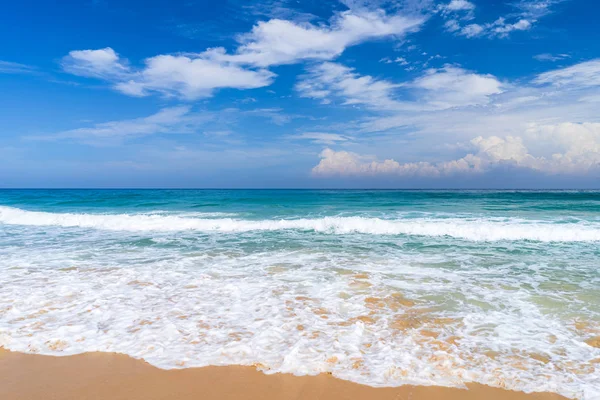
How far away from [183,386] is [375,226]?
570 inches

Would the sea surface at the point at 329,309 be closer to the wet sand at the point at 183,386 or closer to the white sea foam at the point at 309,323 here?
the white sea foam at the point at 309,323

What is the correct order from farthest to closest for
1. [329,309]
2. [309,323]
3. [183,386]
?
1. [329,309]
2. [309,323]
3. [183,386]

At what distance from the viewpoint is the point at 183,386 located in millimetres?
3477

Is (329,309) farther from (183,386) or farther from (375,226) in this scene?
(375,226)

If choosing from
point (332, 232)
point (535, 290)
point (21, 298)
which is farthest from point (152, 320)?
point (332, 232)

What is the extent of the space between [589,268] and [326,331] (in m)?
7.68

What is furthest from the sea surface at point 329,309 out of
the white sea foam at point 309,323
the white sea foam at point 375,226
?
the white sea foam at point 375,226

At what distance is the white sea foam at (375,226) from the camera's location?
1444 centimetres

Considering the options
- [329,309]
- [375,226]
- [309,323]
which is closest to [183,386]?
[309,323]

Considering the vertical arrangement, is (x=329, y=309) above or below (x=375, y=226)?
below

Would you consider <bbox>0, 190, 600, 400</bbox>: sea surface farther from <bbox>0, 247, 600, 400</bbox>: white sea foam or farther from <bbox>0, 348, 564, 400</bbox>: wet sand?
<bbox>0, 348, 564, 400</bbox>: wet sand

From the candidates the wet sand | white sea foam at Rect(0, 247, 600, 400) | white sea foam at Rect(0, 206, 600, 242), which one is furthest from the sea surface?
white sea foam at Rect(0, 206, 600, 242)

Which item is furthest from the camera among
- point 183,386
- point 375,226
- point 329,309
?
point 375,226

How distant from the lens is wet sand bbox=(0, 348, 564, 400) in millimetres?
3324
